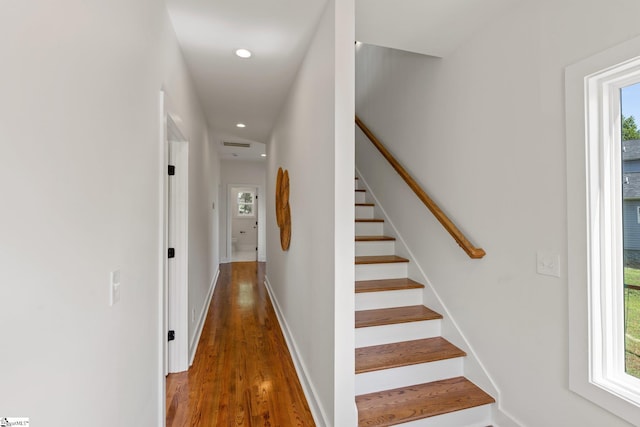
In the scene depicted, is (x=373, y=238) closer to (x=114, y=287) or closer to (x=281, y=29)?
(x=281, y=29)

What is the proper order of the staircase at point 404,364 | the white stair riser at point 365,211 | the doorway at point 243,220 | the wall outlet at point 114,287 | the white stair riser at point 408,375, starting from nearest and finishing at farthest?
the wall outlet at point 114,287, the staircase at point 404,364, the white stair riser at point 408,375, the white stair riser at point 365,211, the doorway at point 243,220

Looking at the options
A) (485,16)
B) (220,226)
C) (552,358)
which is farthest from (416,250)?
(220,226)

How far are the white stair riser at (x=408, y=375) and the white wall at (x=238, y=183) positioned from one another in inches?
246

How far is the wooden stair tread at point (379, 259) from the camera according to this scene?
2683 millimetres

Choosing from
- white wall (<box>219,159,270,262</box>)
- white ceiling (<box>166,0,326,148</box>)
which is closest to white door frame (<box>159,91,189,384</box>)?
white ceiling (<box>166,0,326,148</box>)

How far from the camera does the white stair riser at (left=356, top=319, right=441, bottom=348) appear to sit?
2133 millimetres

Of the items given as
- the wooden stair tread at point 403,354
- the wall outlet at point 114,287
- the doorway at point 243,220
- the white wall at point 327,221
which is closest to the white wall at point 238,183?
the doorway at point 243,220

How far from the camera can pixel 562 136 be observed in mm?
1497

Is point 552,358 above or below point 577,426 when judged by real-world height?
above

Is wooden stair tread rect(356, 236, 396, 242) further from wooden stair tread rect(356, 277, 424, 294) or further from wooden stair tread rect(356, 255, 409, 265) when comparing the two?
wooden stair tread rect(356, 277, 424, 294)

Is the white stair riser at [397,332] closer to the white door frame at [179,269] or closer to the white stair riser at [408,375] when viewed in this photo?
the white stair riser at [408,375]

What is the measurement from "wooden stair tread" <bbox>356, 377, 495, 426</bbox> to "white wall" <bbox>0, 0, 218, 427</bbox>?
1215mm

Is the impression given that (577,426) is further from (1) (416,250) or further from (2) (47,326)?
(2) (47,326)

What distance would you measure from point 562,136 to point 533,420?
5.05ft
